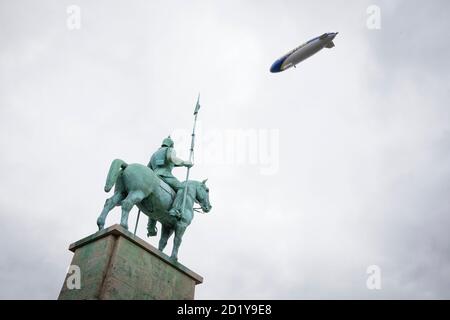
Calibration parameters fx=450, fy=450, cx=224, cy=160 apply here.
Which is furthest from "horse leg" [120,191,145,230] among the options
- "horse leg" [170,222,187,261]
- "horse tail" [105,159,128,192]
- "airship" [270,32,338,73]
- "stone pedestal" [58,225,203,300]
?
"airship" [270,32,338,73]

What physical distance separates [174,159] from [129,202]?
300 centimetres

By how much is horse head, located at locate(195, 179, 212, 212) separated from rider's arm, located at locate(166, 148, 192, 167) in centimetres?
91

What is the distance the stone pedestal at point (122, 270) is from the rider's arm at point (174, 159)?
148 inches

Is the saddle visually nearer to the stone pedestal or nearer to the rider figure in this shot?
the rider figure

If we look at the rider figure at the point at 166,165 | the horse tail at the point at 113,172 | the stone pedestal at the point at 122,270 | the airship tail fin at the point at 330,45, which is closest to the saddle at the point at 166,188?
the rider figure at the point at 166,165

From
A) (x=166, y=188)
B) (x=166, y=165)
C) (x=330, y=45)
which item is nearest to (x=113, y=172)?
(x=166, y=188)

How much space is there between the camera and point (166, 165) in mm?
15500

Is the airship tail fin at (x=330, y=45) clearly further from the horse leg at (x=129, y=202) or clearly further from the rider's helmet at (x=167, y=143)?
the horse leg at (x=129, y=202)

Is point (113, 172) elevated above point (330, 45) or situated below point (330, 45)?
below

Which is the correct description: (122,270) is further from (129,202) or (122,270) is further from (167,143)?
(167,143)

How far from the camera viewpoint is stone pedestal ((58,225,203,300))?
1085 centimetres

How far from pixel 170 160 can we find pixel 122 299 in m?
5.71
